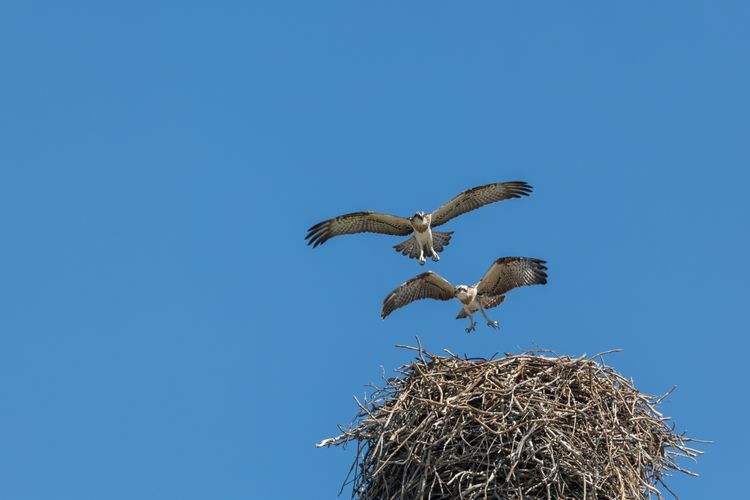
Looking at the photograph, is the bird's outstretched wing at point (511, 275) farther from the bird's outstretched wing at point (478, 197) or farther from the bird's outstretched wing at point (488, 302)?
the bird's outstretched wing at point (478, 197)

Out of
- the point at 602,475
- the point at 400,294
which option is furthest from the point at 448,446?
the point at 400,294

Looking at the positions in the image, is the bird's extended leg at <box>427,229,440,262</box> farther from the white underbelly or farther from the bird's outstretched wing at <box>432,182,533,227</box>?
the bird's outstretched wing at <box>432,182,533,227</box>

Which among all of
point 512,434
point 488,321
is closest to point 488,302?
point 488,321

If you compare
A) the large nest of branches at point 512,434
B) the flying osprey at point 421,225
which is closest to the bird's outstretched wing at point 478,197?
→ the flying osprey at point 421,225

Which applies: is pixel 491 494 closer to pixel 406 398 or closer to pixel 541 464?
Answer: pixel 541 464

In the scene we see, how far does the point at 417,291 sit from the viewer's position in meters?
19.6

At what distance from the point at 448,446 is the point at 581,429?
1523 mm

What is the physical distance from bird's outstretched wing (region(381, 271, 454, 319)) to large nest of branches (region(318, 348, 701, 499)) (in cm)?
348

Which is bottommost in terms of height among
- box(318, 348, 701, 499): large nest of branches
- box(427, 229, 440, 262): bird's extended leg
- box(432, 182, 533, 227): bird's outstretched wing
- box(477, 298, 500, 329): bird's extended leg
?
box(318, 348, 701, 499): large nest of branches

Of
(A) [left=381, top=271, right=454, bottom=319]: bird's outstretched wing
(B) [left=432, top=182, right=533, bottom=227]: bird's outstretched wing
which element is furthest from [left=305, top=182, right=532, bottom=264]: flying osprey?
(A) [left=381, top=271, right=454, bottom=319]: bird's outstretched wing

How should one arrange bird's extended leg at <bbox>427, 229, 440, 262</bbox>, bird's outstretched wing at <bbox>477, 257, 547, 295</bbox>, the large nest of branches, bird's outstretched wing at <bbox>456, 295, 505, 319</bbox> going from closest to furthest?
the large nest of branches
bird's outstretched wing at <bbox>477, 257, 547, 295</bbox>
bird's outstretched wing at <bbox>456, 295, 505, 319</bbox>
bird's extended leg at <bbox>427, 229, 440, 262</bbox>

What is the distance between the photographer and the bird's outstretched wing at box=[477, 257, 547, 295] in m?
19.0

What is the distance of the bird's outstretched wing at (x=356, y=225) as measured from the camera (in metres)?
20.9

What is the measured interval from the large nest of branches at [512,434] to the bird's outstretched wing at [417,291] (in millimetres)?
3481
